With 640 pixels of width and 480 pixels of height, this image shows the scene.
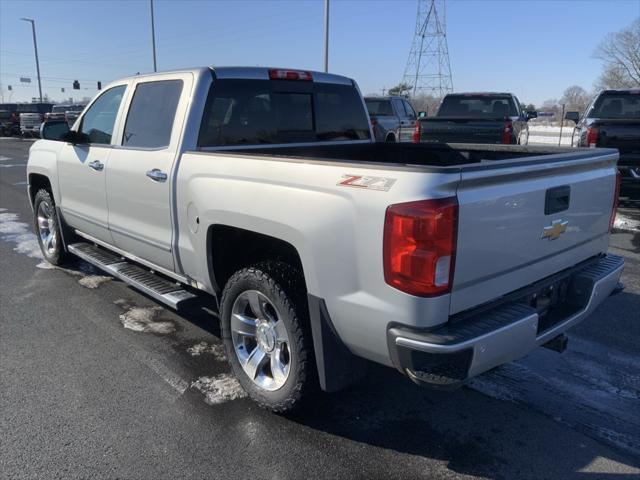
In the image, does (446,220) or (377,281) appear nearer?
(446,220)

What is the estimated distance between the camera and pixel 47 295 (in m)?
5.33

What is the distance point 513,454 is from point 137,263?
10.9ft

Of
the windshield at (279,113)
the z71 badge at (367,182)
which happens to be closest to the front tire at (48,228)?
the windshield at (279,113)

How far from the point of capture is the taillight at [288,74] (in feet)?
14.0

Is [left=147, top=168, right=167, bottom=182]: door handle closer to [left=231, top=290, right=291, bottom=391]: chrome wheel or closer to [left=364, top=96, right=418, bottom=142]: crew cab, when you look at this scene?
[left=231, top=290, right=291, bottom=391]: chrome wheel

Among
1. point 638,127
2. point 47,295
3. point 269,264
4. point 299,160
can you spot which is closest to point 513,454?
point 269,264

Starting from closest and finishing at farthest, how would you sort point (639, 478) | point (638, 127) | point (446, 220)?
1. point (446, 220)
2. point (639, 478)
3. point (638, 127)

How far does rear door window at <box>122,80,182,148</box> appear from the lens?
3.96m

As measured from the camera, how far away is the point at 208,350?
4172 mm

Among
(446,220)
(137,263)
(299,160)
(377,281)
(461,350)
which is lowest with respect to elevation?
(137,263)

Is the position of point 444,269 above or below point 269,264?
above

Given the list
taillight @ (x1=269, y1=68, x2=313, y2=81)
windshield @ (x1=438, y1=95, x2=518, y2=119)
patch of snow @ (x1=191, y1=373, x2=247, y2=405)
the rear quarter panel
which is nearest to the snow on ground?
patch of snow @ (x1=191, y1=373, x2=247, y2=405)

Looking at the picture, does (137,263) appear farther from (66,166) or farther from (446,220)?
(446,220)

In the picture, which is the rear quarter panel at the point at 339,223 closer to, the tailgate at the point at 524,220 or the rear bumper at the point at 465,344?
the rear bumper at the point at 465,344
